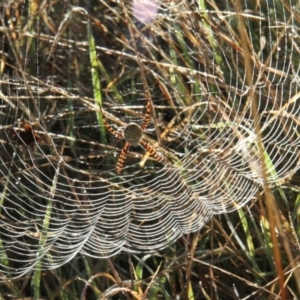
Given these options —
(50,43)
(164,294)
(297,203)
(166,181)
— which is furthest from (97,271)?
(50,43)

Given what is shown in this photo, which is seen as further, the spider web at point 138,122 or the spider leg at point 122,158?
the spider leg at point 122,158

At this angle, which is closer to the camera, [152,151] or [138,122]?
[152,151]

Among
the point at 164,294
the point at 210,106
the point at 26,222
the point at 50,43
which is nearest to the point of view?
the point at 164,294

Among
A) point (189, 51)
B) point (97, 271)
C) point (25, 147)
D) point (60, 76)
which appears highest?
point (189, 51)

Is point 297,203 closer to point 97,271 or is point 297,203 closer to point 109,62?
point 97,271

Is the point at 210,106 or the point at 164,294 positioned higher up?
the point at 210,106
